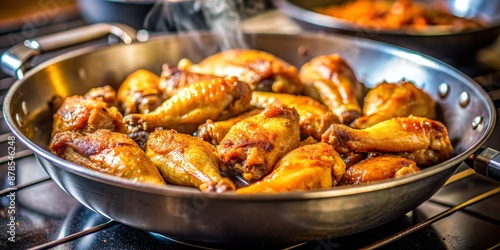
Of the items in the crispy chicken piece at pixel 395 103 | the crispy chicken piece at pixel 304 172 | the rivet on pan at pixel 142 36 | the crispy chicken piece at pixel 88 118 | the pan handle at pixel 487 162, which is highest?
the pan handle at pixel 487 162

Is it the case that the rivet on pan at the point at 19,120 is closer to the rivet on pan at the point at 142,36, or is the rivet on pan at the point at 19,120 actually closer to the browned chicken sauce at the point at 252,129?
the browned chicken sauce at the point at 252,129

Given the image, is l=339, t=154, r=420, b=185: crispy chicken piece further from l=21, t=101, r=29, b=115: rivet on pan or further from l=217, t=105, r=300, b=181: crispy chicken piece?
l=21, t=101, r=29, b=115: rivet on pan

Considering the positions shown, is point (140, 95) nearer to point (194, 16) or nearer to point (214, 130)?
point (214, 130)

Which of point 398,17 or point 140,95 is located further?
point 398,17

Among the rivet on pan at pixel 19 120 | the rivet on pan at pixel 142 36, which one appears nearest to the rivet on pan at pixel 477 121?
the rivet on pan at pixel 142 36

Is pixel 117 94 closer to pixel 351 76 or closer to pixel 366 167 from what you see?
pixel 351 76

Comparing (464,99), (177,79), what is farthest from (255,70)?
(464,99)
